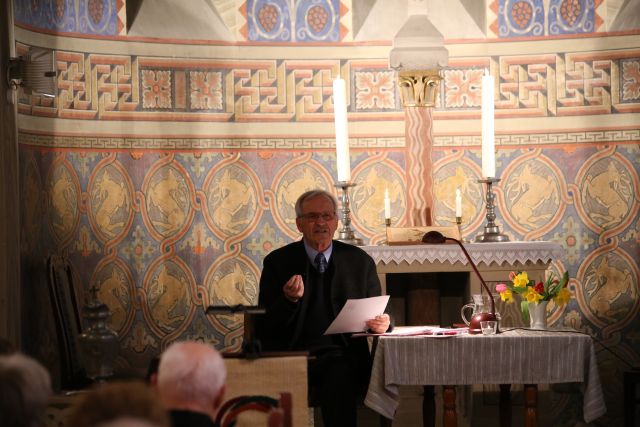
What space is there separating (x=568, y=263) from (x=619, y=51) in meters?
1.71

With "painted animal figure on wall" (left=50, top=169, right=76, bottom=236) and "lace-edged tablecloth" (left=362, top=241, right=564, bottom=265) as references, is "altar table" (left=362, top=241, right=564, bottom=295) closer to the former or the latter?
"lace-edged tablecloth" (left=362, top=241, right=564, bottom=265)

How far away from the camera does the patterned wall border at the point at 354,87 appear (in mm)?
8266

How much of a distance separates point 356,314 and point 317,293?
1.60 feet

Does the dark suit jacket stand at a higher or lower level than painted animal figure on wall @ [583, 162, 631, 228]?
lower

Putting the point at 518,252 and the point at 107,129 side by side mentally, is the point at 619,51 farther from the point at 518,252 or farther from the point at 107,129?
the point at 107,129

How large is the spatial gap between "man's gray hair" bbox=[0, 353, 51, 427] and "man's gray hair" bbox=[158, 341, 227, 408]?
427 millimetres

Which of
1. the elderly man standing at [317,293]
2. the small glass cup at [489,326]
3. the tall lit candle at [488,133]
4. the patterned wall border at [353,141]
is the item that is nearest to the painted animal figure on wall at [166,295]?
the patterned wall border at [353,141]

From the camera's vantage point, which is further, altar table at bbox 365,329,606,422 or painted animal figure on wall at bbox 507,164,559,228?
painted animal figure on wall at bbox 507,164,559,228

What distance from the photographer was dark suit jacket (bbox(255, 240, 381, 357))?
19.1 feet

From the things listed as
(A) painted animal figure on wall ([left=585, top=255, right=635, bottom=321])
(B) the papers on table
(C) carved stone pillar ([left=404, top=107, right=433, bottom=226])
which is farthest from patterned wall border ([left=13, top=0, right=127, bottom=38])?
(A) painted animal figure on wall ([left=585, top=255, right=635, bottom=321])

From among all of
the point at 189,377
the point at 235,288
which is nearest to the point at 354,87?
the point at 235,288

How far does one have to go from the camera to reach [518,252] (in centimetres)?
723

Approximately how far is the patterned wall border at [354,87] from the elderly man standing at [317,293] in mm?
2502

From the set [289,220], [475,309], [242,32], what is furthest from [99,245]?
[475,309]
